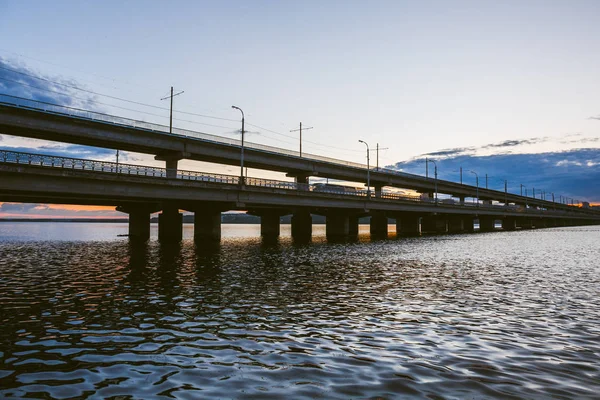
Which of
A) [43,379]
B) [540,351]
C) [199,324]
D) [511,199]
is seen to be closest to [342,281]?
[199,324]

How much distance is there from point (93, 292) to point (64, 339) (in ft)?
26.0

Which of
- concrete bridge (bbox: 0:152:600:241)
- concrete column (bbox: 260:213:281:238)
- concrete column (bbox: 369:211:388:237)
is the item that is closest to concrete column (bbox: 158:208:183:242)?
concrete bridge (bbox: 0:152:600:241)

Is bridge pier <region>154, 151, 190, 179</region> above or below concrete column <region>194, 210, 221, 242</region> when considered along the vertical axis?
above

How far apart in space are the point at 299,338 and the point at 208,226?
54085mm

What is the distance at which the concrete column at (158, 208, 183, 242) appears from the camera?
64750mm

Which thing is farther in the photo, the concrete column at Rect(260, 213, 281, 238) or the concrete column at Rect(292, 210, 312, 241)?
the concrete column at Rect(260, 213, 281, 238)

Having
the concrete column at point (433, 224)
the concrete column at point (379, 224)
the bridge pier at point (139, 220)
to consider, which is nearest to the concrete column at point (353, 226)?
the concrete column at point (379, 224)

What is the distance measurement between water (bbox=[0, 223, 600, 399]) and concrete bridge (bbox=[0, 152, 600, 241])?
2042 centimetres

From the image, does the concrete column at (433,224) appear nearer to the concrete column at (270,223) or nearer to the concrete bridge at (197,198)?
the concrete bridge at (197,198)

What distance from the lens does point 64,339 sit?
10.5 m

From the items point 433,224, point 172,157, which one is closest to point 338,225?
point 172,157

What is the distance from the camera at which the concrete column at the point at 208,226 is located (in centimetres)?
6250

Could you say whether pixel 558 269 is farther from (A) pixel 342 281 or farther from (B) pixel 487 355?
(B) pixel 487 355

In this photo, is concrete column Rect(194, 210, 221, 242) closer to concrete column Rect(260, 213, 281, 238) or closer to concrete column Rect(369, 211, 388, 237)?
concrete column Rect(260, 213, 281, 238)
